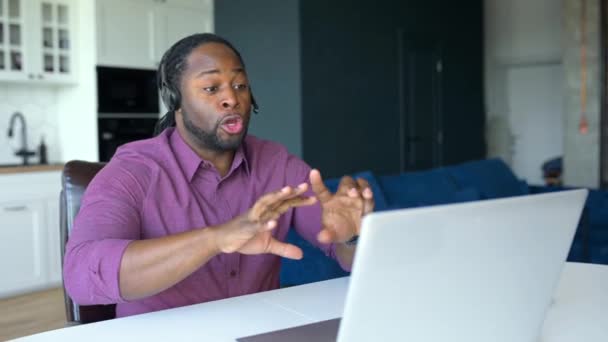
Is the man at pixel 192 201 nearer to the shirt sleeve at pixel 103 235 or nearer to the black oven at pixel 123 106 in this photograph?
the shirt sleeve at pixel 103 235

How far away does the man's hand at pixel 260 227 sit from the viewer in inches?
40.6

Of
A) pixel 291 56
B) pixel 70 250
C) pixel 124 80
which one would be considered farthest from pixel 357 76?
pixel 70 250

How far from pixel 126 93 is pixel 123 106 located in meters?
0.10

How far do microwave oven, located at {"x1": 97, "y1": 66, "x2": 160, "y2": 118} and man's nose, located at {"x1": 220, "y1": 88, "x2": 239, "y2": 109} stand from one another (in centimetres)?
355

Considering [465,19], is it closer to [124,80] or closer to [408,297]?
[124,80]

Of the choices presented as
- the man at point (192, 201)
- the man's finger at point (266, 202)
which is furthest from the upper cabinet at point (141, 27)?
the man's finger at point (266, 202)

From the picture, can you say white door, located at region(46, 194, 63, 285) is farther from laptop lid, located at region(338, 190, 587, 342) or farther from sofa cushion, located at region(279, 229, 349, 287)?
laptop lid, located at region(338, 190, 587, 342)

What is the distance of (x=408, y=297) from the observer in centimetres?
70

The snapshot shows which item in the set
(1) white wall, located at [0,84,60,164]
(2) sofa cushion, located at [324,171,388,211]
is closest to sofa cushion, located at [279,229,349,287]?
(2) sofa cushion, located at [324,171,388,211]

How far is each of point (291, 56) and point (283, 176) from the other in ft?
10.9

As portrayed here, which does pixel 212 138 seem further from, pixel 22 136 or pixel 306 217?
pixel 22 136

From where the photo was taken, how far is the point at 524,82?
800 cm

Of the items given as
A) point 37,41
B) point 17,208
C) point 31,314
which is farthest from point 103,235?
point 37,41

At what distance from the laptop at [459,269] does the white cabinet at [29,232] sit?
3946mm
